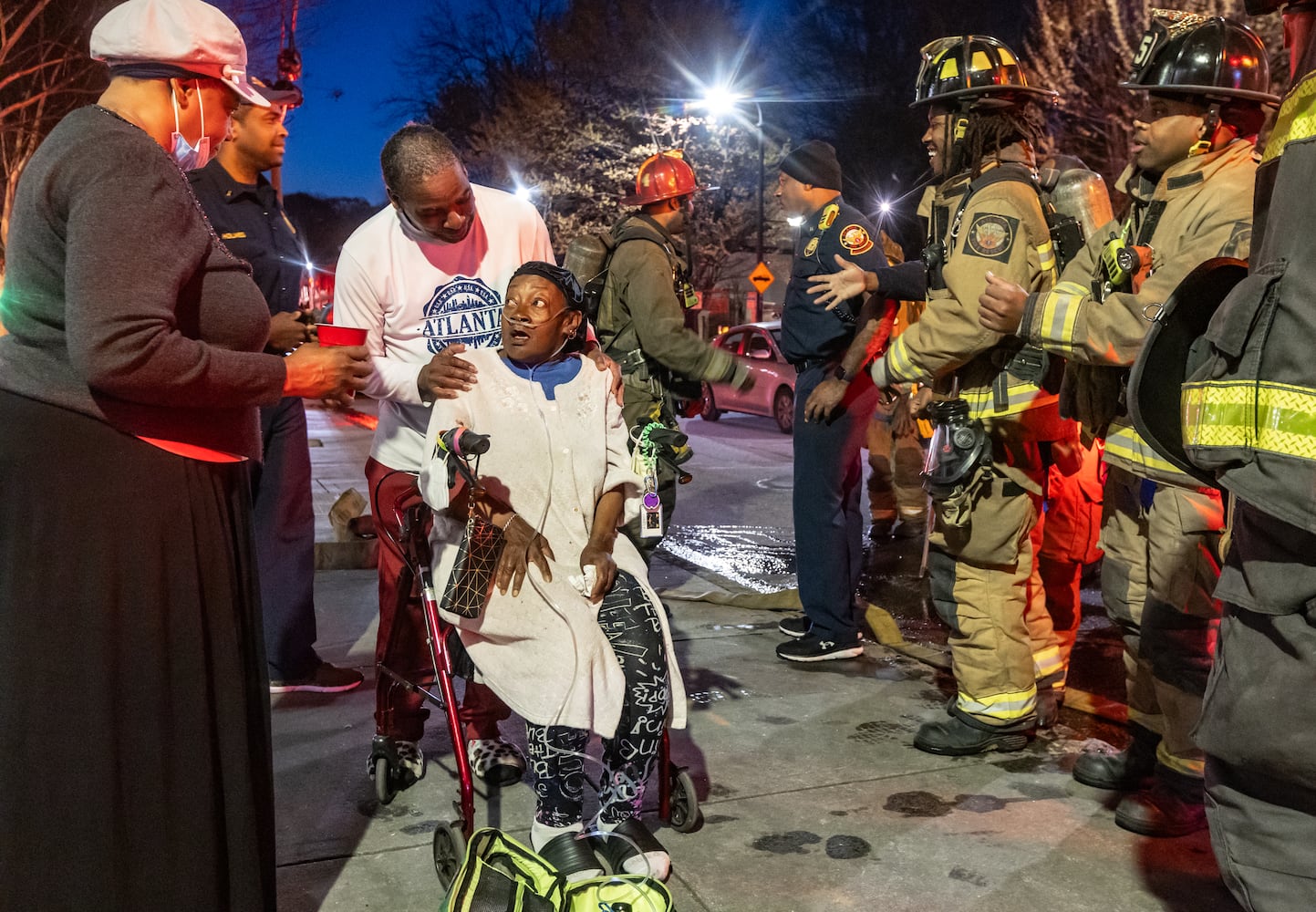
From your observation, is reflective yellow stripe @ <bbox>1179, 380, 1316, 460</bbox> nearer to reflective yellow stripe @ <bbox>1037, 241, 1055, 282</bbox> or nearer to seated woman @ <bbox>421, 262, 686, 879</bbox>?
seated woman @ <bbox>421, 262, 686, 879</bbox>

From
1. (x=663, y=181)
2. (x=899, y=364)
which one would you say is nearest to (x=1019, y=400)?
(x=899, y=364)

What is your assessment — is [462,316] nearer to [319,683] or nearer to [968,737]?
[319,683]

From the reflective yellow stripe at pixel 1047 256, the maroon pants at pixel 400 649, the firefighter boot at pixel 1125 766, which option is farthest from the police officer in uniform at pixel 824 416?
the maroon pants at pixel 400 649

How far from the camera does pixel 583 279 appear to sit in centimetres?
562

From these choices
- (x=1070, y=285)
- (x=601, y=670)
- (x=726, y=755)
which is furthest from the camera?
(x=726, y=755)

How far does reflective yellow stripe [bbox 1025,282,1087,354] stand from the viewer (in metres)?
3.52

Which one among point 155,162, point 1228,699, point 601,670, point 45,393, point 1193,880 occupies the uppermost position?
point 155,162

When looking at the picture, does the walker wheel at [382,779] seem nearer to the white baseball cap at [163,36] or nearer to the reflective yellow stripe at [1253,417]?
the white baseball cap at [163,36]

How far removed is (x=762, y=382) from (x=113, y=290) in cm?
1576

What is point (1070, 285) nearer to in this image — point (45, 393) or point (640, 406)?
point (640, 406)

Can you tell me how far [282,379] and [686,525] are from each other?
667 centimetres

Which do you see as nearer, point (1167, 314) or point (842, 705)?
point (1167, 314)

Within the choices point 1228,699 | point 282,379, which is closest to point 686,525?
point 282,379

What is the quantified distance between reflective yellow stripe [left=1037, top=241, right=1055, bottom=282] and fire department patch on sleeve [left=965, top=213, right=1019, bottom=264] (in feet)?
0.56
